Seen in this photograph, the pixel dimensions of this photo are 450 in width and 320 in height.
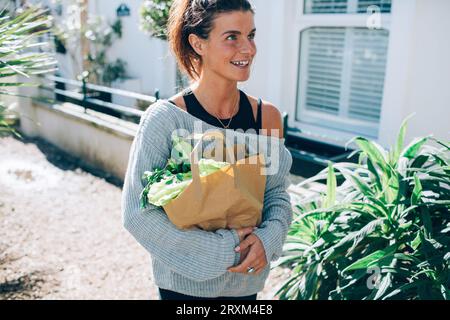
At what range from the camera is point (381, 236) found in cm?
275

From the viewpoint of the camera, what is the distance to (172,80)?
335 inches

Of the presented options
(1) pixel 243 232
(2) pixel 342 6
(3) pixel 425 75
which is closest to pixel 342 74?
(2) pixel 342 6

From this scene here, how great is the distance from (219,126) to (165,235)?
474mm

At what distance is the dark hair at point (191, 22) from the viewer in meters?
1.88

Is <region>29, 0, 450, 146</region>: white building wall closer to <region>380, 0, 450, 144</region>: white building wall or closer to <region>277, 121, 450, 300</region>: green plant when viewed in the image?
<region>380, 0, 450, 144</region>: white building wall

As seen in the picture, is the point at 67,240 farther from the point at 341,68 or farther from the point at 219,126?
the point at 341,68

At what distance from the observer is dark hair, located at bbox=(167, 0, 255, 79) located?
1885 millimetres

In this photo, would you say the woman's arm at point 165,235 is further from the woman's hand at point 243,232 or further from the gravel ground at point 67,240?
the gravel ground at point 67,240

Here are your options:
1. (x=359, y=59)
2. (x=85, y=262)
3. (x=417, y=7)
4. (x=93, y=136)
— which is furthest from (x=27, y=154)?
(x=417, y=7)

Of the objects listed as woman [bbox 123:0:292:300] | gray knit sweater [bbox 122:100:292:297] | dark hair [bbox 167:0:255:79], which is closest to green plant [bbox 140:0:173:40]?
dark hair [bbox 167:0:255:79]

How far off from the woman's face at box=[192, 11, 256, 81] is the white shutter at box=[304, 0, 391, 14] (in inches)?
147

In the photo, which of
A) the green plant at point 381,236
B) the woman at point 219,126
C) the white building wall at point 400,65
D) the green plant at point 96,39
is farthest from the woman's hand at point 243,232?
the green plant at point 96,39
